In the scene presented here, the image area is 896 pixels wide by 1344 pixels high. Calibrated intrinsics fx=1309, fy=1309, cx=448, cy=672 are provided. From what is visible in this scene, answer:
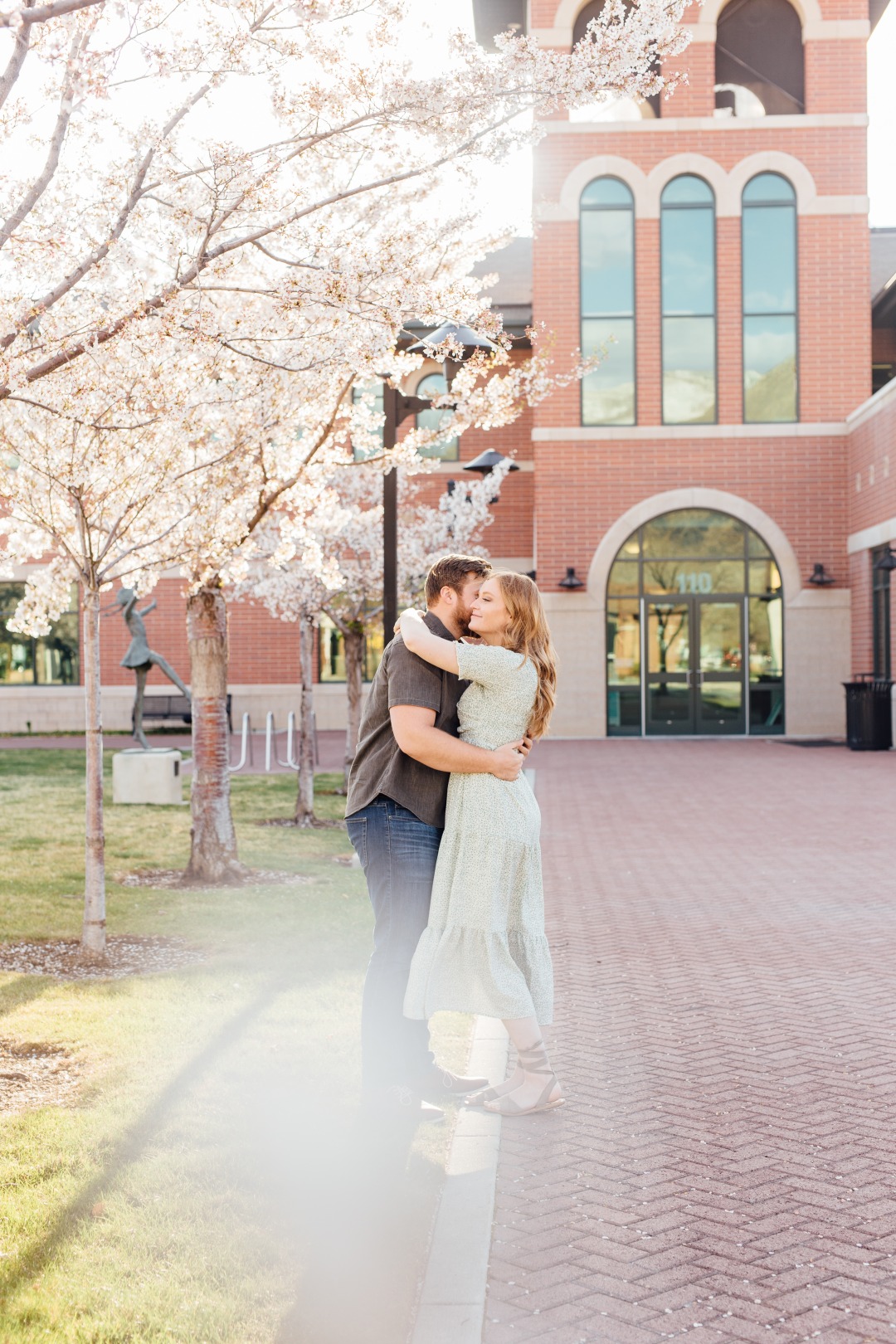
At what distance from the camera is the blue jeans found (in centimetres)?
425

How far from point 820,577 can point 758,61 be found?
1061 cm

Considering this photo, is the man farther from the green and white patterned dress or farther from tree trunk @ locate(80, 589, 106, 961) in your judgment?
tree trunk @ locate(80, 589, 106, 961)

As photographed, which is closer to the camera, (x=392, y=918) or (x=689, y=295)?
(x=392, y=918)

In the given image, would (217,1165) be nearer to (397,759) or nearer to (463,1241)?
(463,1241)

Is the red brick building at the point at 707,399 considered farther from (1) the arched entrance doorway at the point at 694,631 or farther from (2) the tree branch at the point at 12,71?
(2) the tree branch at the point at 12,71

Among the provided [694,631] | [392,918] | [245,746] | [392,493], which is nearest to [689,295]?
[694,631]

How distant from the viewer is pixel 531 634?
168 inches

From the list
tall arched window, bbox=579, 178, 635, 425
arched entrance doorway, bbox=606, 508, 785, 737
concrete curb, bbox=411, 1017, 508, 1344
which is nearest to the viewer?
concrete curb, bbox=411, 1017, 508, 1344

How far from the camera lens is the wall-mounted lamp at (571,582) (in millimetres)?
24531

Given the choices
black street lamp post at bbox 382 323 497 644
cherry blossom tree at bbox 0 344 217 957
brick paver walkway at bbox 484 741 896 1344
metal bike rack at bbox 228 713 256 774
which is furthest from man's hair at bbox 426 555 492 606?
metal bike rack at bbox 228 713 256 774

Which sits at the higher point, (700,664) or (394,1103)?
(700,664)

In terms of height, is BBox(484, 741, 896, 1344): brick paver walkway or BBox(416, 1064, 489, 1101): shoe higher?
BBox(416, 1064, 489, 1101): shoe

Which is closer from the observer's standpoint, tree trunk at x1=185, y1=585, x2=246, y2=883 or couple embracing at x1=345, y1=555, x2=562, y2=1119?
couple embracing at x1=345, y1=555, x2=562, y2=1119

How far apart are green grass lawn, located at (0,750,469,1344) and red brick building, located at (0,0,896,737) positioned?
17840 millimetres
